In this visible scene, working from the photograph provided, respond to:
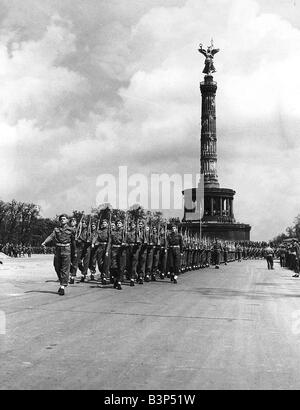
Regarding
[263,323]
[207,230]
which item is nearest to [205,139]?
[207,230]

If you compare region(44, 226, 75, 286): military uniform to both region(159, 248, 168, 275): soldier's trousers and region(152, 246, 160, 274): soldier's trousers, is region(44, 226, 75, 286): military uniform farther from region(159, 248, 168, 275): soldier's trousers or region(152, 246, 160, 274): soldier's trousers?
region(159, 248, 168, 275): soldier's trousers

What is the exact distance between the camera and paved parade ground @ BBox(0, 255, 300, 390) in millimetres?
5234

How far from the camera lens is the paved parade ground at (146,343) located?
5.23 m

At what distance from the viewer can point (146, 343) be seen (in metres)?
7.06

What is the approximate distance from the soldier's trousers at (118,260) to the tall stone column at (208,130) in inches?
2936

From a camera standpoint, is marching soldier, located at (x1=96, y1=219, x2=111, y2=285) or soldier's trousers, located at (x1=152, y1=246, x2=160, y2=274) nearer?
marching soldier, located at (x1=96, y1=219, x2=111, y2=285)

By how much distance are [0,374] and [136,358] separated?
1487mm

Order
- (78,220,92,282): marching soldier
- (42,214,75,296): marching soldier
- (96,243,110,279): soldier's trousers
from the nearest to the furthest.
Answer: (42,214,75,296): marching soldier < (96,243,110,279): soldier's trousers < (78,220,92,282): marching soldier

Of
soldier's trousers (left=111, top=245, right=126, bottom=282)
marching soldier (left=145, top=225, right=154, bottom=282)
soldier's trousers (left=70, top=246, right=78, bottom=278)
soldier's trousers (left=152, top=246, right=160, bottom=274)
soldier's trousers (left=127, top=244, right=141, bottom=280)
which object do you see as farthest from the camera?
soldier's trousers (left=152, top=246, right=160, bottom=274)

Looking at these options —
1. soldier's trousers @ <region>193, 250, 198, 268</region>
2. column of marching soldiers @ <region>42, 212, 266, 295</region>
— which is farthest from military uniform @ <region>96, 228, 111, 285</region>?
soldier's trousers @ <region>193, 250, 198, 268</region>

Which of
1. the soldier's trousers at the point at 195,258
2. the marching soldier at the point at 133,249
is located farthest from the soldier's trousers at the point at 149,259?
the soldier's trousers at the point at 195,258

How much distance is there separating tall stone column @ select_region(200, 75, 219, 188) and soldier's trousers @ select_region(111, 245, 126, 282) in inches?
2936

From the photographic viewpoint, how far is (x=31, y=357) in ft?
19.9
